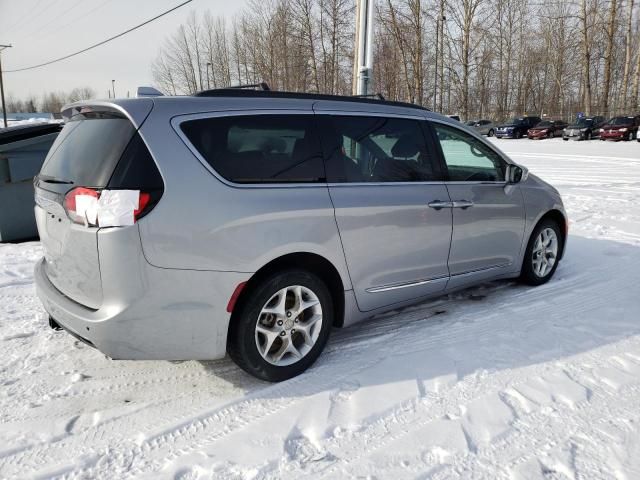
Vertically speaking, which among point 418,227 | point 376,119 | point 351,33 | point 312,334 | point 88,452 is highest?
point 351,33

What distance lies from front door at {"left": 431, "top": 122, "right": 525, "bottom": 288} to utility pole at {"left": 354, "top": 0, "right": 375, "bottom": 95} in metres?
5.22

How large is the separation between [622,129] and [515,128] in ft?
28.6

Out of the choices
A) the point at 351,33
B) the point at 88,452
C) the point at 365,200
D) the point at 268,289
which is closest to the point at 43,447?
the point at 88,452

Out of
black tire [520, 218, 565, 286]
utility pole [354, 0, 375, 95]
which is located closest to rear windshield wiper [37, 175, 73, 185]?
black tire [520, 218, 565, 286]

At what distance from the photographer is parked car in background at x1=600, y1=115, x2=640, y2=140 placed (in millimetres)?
28931

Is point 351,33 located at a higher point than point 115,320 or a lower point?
higher

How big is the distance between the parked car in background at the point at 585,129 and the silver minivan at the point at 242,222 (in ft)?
108

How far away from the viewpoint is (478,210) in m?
4.10

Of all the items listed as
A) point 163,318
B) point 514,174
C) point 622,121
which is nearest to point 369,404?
point 163,318

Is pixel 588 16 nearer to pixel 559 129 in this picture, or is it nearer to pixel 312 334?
pixel 559 129

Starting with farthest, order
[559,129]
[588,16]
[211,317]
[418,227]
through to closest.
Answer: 1. [588,16]
2. [559,129]
3. [418,227]
4. [211,317]

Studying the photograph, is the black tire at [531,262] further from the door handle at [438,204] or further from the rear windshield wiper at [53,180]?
the rear windshield wiper at [53,180]

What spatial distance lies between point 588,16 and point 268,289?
50.7 metres

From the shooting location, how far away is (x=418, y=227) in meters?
3.66
